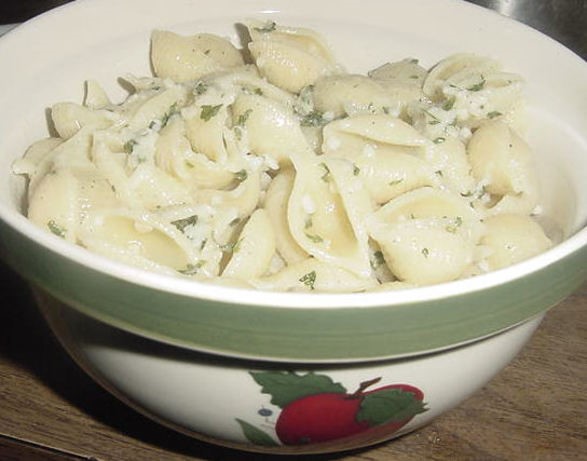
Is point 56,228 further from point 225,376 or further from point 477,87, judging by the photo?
point 477,87

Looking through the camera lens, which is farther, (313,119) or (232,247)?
(313,119)

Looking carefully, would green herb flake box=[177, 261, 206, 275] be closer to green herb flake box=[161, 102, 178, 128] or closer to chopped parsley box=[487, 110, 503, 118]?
green herb flake box=[161, 102, 178, 128]

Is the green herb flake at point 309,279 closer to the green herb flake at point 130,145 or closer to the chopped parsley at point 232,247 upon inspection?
the chopped parsley at point 232,247

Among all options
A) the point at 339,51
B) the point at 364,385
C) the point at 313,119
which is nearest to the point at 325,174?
the point at 313,119

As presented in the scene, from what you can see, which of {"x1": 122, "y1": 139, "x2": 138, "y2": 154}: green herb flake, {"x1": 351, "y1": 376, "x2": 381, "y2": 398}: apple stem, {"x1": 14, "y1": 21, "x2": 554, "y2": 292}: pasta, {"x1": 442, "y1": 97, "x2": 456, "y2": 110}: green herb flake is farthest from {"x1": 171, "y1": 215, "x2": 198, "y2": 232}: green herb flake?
{"x1": 442, "y1": 97, "x2": 456, "y2": 110}: green herb flake

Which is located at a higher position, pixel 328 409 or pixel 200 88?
pixel 200 88

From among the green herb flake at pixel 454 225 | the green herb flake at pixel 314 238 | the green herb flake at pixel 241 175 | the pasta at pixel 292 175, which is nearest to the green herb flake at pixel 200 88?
the pasta at pixel 292 175

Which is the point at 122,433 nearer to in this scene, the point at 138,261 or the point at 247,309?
the point at 138,261

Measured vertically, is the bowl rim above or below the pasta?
above
